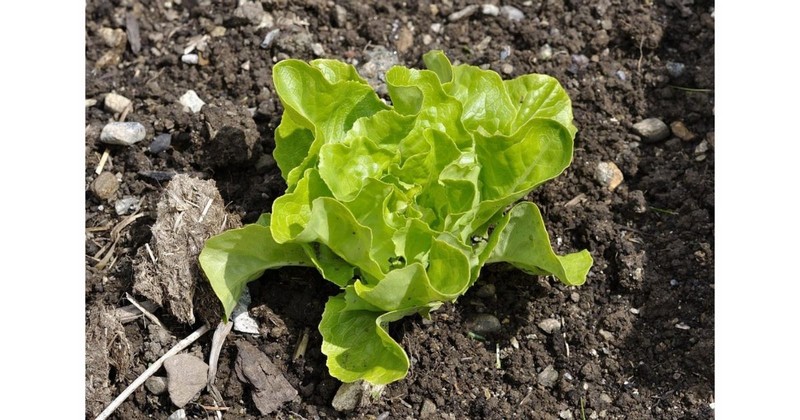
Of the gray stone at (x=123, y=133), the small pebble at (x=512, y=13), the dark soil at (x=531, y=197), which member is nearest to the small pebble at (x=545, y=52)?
the dark soil at (x=531, y=197)

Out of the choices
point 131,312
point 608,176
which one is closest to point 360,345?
point 131,312

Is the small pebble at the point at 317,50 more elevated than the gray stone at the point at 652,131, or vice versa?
the small pebble at the point at 317,50

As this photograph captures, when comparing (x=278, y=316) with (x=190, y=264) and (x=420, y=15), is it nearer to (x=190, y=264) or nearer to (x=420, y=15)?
(x=190, y=264)

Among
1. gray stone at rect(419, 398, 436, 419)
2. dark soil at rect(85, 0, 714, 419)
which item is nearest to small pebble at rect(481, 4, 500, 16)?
dark soil at rect(85, 0, 714, 419)

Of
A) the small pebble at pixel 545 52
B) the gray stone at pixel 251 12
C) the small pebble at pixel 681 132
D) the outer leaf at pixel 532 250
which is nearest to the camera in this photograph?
the outer leaf at pixel 532 250

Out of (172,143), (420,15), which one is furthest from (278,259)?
(420,15)

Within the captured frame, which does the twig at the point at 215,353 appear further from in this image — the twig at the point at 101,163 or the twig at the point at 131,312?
the twig at the point at 101,163

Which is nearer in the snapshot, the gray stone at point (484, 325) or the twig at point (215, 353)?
the twig at point (215, 353)

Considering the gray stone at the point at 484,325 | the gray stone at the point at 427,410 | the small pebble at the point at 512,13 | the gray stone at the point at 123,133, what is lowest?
the gray stone at the point at 427,410
